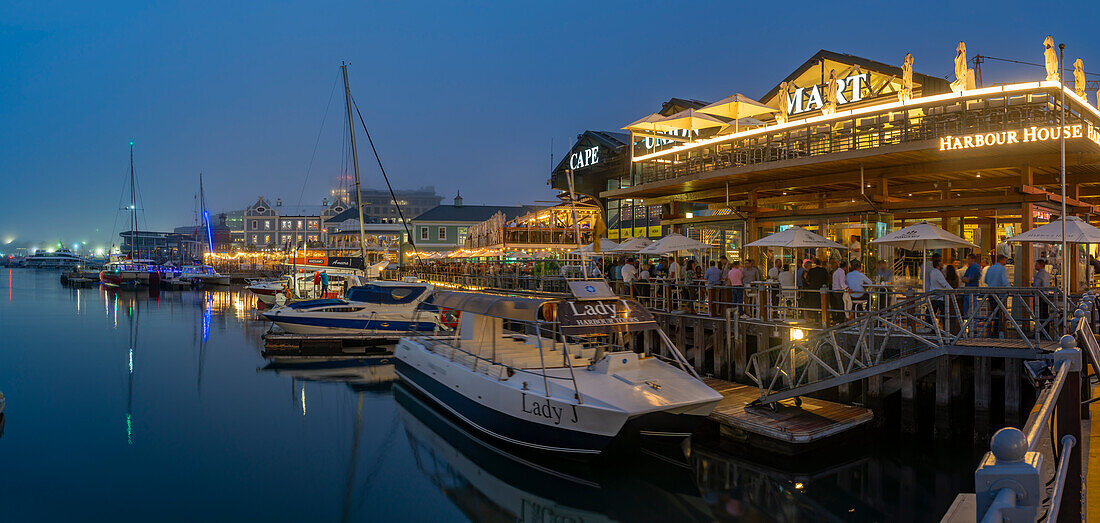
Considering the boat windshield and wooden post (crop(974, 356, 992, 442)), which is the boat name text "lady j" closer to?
wooden post (crop(974, 356, 992, 442))

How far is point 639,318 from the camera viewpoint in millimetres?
14508

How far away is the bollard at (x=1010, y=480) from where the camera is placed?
2.38m

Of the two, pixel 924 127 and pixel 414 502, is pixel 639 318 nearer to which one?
pixel 414 502

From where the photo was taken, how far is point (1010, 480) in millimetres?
2514

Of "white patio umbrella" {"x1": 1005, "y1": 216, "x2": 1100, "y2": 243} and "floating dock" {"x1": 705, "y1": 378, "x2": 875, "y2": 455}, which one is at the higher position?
"white patio umbrella" {"x1": 1005, "y1": 216, "x2": 1100, "y2": 243}

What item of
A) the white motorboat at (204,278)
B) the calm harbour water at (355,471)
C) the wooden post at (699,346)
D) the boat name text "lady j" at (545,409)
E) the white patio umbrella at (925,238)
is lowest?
the calm harbour water at (355,471)

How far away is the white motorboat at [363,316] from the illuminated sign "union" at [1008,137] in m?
20.6

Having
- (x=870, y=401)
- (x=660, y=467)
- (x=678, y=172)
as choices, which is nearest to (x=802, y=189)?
(x=678, y=172)

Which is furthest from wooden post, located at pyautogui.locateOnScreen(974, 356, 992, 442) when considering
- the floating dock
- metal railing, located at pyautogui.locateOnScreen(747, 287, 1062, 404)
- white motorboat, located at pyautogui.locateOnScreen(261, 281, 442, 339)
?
white motorboat, located at pyautogui.locateOnScreen(261, 281, 442, 339)

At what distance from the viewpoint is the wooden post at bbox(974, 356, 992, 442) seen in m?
13.4

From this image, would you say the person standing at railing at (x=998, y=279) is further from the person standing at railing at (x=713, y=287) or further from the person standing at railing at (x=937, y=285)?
the person standing at railing at (x=713, y=287)

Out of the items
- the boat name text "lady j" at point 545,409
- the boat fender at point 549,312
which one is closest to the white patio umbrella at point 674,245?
the boat fender at point 549,312

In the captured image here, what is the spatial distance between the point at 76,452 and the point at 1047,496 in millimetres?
18544

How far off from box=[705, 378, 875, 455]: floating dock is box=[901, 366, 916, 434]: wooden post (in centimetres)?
73
